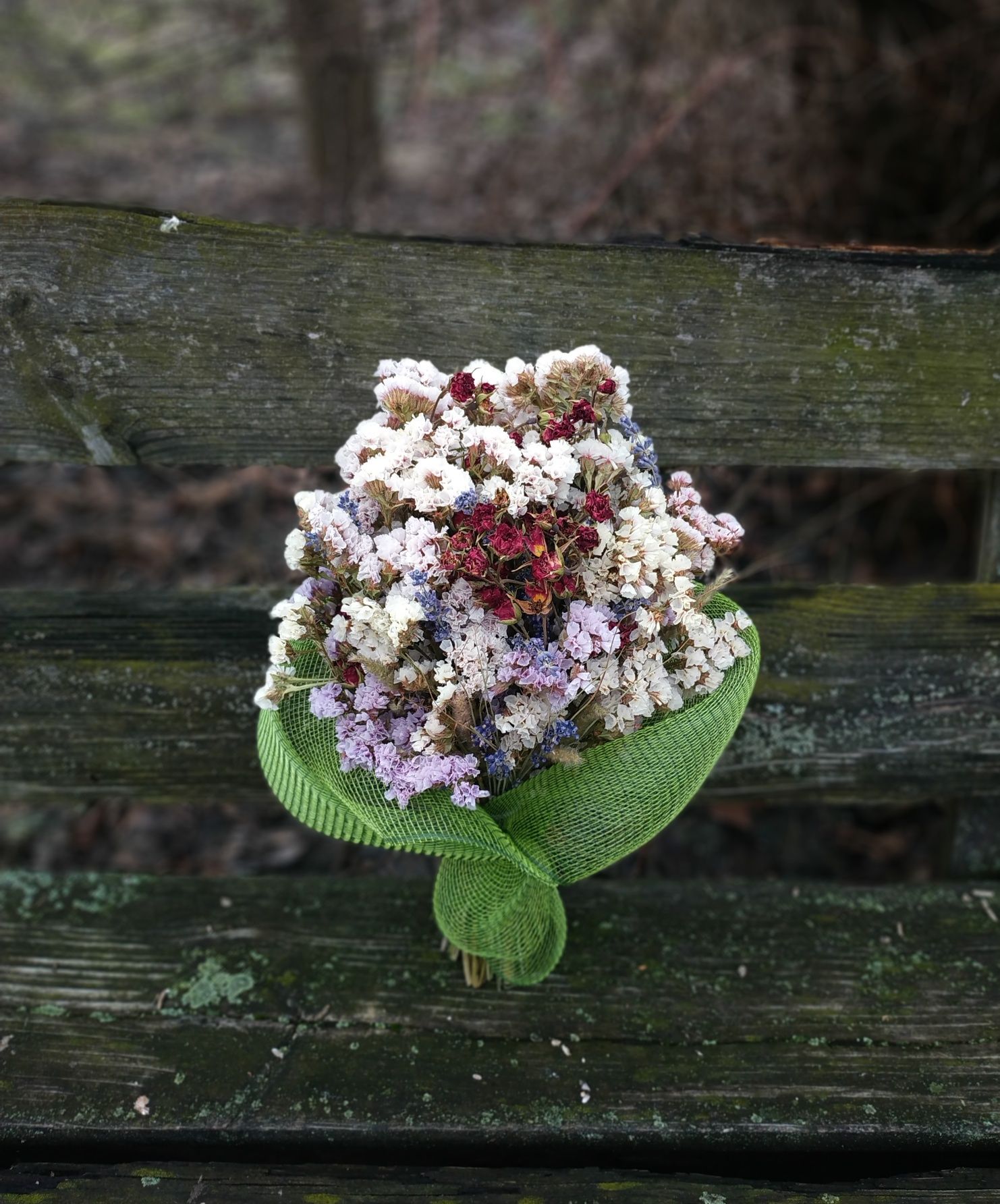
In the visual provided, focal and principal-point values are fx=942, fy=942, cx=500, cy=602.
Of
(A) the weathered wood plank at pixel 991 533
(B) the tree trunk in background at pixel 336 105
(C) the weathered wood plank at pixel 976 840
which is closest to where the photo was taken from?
(A) the weathered wood plank at pixel 991 533

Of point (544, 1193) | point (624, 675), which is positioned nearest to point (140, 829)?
point (544, 1193)

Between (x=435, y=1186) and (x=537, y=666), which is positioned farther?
(x=435, y=1186)

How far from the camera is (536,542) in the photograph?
1.04 meters

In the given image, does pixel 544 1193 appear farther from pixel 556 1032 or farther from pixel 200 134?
pixel 200 134

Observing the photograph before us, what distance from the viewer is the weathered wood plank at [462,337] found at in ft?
4.91

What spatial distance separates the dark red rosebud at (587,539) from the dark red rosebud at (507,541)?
67 millimetres

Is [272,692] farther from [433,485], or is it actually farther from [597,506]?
[597,506]

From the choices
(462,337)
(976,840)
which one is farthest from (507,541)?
(976,840)

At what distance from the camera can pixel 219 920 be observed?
1.67 m

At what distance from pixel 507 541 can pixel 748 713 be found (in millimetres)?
896

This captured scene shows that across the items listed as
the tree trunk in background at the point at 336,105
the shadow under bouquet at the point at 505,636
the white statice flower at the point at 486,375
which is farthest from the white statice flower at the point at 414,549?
the tree trunk in background at the point at 336,105

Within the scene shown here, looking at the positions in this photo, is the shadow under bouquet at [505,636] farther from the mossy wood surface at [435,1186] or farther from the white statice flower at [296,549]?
the mossy wood surface at [435,1186]

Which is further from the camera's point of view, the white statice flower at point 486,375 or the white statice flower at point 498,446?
the white statice flower at point 486,375

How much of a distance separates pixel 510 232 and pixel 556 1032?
2.78 meters
